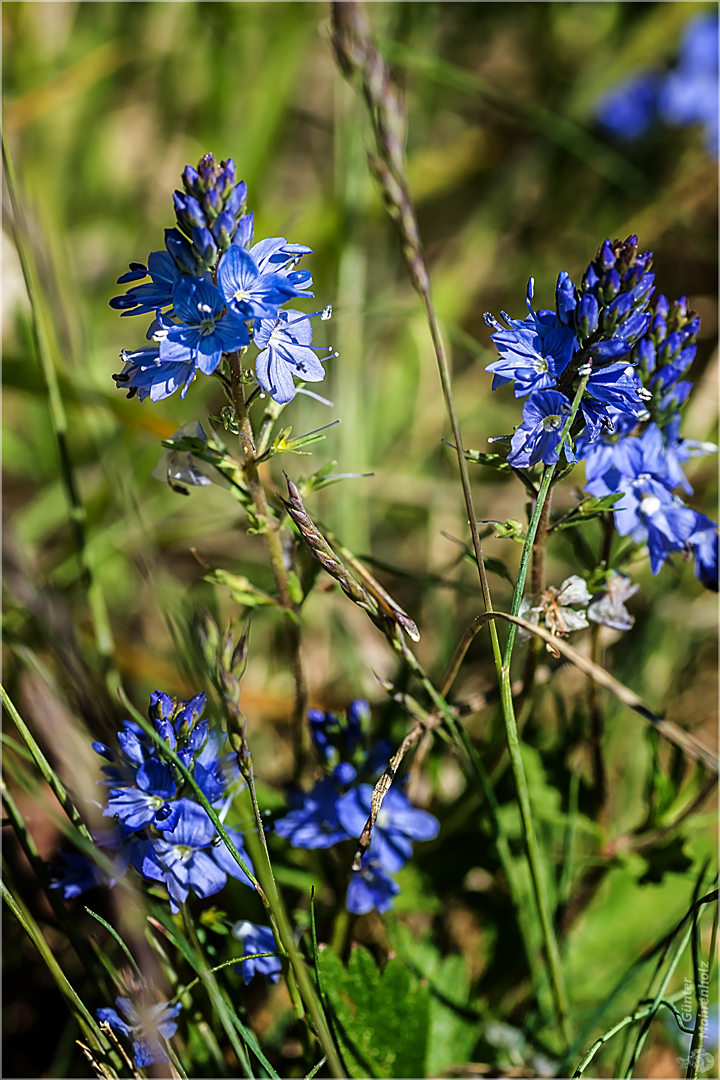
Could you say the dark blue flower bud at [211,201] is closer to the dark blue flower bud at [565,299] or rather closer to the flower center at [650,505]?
the dark blue flower bud at [565,299]

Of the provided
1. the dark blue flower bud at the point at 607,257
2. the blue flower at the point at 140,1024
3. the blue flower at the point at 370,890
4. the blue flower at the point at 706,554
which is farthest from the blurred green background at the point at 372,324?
the dark blue flower bud at the point at 607,257

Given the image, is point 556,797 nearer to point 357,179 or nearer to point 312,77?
point 357,179

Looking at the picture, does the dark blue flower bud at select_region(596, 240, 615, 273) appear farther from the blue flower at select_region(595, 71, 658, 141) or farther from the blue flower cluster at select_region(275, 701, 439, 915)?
the blue flower at select_region(595, 71, 658, 141)

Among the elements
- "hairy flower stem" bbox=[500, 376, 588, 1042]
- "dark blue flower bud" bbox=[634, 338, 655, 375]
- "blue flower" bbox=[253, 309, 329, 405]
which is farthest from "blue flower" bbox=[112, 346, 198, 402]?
"dark blue flower bud" bbox=[634, 338, 655, 375]

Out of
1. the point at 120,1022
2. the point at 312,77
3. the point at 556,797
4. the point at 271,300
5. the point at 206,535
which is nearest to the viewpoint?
the point at 271,300

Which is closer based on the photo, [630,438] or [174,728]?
[174,728]

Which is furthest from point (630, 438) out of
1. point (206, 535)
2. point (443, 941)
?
point (206, 535)
